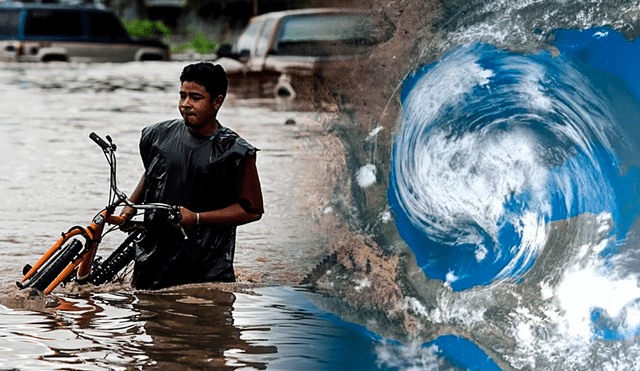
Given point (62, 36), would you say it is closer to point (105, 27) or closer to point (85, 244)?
point (105, 27)

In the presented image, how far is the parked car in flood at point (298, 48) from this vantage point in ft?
15.2

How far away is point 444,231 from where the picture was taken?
4.32m

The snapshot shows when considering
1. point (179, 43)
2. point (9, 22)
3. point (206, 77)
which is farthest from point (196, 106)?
point (179, 43)

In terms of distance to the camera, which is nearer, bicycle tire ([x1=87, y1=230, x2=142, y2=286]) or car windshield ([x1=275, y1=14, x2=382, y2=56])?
car windshield ([x1=275, y1=14, x2=382, y2=56])

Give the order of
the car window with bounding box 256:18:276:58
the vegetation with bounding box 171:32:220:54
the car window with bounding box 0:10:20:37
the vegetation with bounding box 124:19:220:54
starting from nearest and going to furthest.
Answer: the car window with bounding box 256:18:276:58
the car window with bounding box 0:10:20:37
the vegetation with bounding box 171:32:220:54
the vegetation with bounding box 124:19:220:54

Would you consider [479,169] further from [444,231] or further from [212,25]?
[212,25]

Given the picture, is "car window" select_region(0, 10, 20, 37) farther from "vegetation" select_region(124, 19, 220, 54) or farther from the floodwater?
the floodwater

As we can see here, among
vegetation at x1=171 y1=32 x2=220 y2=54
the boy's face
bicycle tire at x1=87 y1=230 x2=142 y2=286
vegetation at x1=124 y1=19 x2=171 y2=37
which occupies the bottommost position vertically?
bicycle tire at x1=87 y1=230 x2=142 y2=286

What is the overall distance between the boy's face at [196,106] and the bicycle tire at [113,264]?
0.78 metres

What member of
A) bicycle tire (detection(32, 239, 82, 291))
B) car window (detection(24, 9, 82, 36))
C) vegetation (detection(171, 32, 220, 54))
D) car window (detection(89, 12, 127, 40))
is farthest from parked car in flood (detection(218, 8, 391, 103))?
vegetation (detection(171, 32, 220, 54))

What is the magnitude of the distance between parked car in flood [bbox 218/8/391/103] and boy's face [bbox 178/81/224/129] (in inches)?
17.1

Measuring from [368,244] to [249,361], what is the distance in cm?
66

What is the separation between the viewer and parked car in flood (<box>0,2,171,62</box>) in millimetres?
26312

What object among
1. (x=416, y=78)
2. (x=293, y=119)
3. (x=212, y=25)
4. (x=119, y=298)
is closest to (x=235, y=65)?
(x=293, y=119)
